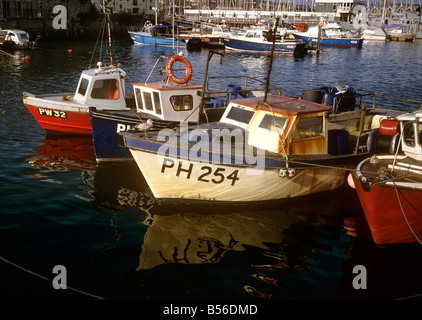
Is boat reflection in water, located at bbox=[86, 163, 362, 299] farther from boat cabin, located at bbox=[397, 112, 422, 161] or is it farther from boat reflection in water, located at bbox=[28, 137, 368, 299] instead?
boat cabin, located at bbox=[397, 112, 422, 161]

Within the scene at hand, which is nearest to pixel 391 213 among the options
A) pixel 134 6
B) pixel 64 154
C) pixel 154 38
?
pixel 64 154

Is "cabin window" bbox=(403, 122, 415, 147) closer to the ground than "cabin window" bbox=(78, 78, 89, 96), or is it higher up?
closer to the ground

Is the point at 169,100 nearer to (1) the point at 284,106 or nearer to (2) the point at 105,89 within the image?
(2) the point at 105,89

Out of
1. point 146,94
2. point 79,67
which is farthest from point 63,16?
point 146,94

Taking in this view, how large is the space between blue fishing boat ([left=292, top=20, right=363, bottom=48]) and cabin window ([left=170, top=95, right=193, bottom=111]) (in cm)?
6373

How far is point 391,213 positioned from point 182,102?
8834mm

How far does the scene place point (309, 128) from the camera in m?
12.2

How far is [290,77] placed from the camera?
143ft

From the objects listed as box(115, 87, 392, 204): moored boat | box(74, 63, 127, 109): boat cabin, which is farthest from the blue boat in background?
box(115, 87, 392, 204): moored boat

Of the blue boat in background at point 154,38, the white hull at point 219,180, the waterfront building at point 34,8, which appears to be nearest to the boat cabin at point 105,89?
the white hull at point 219,180

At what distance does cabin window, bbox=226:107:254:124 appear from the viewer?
1258 centimetres

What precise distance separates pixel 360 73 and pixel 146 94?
1507 inches

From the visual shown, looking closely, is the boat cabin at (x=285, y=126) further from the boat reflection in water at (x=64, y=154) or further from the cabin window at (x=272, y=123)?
the boat reflection in water at (x=64, y=154)

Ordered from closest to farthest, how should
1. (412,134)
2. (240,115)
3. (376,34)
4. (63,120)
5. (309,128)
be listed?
1. (412,134)
2. (309,128)
3. (240,115)
4. (63,120)
5. (376,34)
